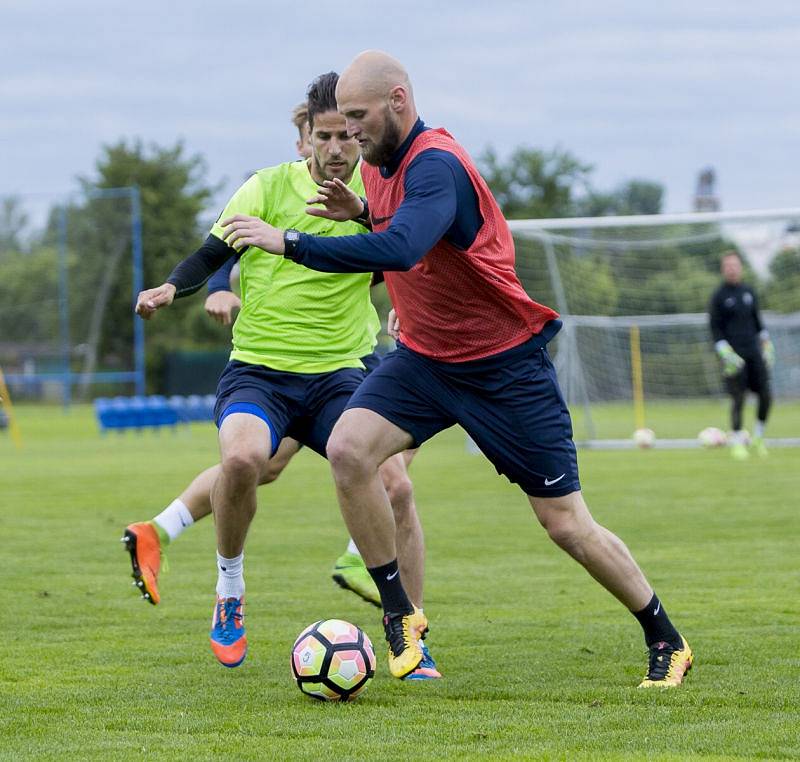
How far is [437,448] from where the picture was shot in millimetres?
23281

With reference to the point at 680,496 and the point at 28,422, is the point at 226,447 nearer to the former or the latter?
the point at 680,496

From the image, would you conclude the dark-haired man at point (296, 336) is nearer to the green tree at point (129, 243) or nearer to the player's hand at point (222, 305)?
the player's hand at point (222, 305)

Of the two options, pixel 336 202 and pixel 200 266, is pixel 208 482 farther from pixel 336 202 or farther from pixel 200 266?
pixel 336 202

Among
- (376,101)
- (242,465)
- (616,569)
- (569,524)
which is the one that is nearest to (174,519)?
(242,465)

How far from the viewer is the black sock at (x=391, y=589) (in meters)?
5.44

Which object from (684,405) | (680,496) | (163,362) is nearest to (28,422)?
(163,362)

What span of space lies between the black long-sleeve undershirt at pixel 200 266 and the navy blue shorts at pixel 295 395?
0.51 m

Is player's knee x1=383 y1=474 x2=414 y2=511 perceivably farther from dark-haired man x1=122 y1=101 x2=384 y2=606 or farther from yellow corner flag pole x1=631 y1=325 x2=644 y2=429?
yellow corner flag pole x1=631 y1=325 x2=644 y2=429

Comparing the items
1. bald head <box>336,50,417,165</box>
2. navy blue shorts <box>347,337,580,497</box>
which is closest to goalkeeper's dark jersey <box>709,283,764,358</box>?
navy blue shorts <box>347,337,580,497</box>

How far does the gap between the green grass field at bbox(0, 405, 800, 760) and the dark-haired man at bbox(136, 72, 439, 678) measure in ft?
2.08

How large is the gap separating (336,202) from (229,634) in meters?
1.75

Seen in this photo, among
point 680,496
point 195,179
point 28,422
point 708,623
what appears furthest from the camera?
point 195,179

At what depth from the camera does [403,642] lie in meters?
5.41

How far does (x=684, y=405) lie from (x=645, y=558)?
84.5ft
